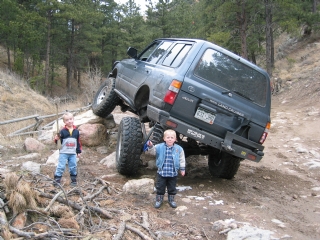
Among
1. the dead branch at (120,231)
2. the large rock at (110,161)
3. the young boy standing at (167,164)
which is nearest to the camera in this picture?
the dead branch at (120,231)

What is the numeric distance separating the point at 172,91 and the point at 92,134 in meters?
3.34

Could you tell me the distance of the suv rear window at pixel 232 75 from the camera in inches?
194

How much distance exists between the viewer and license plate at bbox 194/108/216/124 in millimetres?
4730

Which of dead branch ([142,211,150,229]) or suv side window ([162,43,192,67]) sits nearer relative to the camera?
dead branch ([142,211,150,229])

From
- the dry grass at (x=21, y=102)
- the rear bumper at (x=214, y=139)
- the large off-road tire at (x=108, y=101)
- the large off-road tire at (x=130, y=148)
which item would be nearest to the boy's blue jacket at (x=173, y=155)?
the rear bumper at (x=214, y=139)

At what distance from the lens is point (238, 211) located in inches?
173

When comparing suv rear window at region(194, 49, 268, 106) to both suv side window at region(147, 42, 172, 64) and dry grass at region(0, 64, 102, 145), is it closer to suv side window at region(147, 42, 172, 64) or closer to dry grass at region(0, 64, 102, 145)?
suv side window at region(147, 42, 172, 64)

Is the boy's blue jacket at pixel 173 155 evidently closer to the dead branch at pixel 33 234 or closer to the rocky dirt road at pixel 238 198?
the rocky dirt road at pixel 238 198

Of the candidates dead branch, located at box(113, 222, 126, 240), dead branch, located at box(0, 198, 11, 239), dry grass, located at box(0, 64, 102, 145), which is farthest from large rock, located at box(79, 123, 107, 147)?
dry grass, located at box(0, 64, 102, 145)

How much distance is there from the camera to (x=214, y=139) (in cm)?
480

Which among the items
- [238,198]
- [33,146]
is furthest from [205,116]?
[33,146]

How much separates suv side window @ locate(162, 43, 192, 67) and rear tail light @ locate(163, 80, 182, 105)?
47cm

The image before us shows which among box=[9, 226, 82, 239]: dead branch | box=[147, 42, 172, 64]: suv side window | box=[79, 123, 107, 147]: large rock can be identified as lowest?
box=[79, 123, 107, 147]: large rock

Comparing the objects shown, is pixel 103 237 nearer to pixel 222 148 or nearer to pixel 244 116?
pixel 222 148
